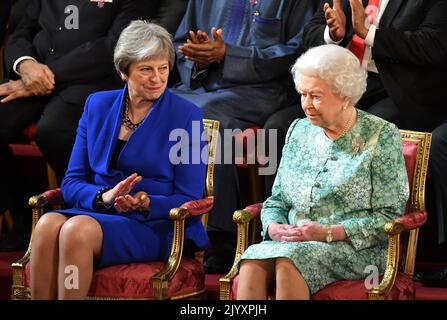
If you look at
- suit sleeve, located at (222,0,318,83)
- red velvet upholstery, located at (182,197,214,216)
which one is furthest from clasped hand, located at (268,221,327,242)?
suit sleeve, located at (222,0,318,83)

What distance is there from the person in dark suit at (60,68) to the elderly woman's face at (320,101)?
1.85 meters

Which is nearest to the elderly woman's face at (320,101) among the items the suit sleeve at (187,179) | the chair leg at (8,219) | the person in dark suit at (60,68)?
the suit sleeve at (187,179)

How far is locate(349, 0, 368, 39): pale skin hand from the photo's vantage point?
16.5 feet

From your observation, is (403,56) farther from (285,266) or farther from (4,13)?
(4,13)

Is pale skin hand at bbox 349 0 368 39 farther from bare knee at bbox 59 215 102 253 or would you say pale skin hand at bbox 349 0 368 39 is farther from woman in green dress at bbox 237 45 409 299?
bare knee at bbox 59 215 102 253

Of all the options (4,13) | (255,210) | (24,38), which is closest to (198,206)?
(255,210)

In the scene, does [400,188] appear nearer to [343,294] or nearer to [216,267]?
[343,294]

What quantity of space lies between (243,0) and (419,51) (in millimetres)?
1046

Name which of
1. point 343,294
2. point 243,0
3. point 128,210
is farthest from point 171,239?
point 243,0

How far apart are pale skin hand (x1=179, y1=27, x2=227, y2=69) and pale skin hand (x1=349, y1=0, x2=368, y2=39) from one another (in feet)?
2.20

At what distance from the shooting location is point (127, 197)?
415 cm

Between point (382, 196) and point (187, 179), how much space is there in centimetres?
83

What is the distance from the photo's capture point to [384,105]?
201 inches

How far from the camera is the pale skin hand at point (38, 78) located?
5.69 meters
